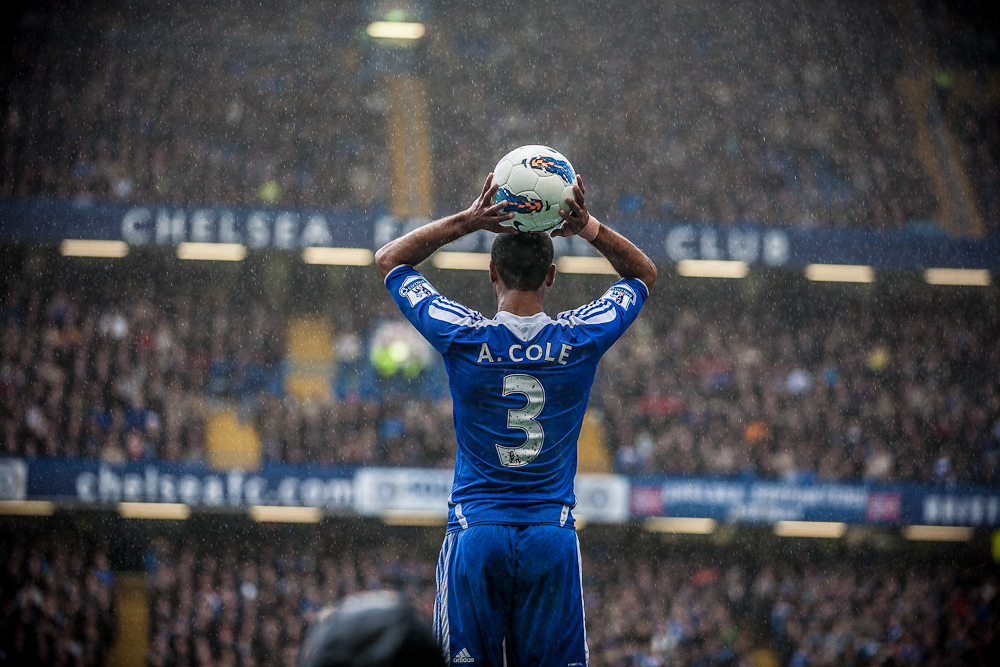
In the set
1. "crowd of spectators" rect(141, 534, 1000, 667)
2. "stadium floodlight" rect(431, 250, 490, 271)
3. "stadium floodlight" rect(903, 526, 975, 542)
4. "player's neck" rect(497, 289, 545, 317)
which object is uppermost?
"stadium floodlight" rect(431, 250, 490, 271)

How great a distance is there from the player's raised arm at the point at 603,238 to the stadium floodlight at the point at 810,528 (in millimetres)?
12169

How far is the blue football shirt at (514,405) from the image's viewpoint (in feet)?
10.1

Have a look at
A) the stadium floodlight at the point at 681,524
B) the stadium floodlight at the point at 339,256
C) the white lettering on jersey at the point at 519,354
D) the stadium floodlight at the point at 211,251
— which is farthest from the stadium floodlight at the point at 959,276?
the white lettering on jersey at the point at 519,354

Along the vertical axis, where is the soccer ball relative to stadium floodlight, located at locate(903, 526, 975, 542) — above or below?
above

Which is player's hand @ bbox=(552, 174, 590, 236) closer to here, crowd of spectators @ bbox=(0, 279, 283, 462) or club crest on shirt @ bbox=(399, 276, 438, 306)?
club crest on shirt @ bbox=(399, 276, 438, 306)

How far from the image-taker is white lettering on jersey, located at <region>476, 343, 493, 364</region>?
3.07 metres

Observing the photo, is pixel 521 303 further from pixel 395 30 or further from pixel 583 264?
pixel 395 30

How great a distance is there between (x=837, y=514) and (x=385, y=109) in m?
12.9

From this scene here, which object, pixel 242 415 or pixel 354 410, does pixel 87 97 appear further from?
pixel 354 410

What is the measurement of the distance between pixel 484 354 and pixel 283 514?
39.6 feet

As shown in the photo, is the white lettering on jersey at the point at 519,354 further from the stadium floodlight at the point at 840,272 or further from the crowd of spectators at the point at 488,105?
the stadium floodlight at the point at 840,272

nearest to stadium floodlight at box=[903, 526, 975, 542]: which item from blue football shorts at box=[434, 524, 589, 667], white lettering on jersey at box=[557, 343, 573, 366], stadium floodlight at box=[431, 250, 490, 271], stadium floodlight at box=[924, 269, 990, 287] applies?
stadium floodlight at box=[924, 269, 990, 287]

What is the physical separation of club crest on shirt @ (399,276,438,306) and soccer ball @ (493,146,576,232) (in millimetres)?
410

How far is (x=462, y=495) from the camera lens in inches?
123
